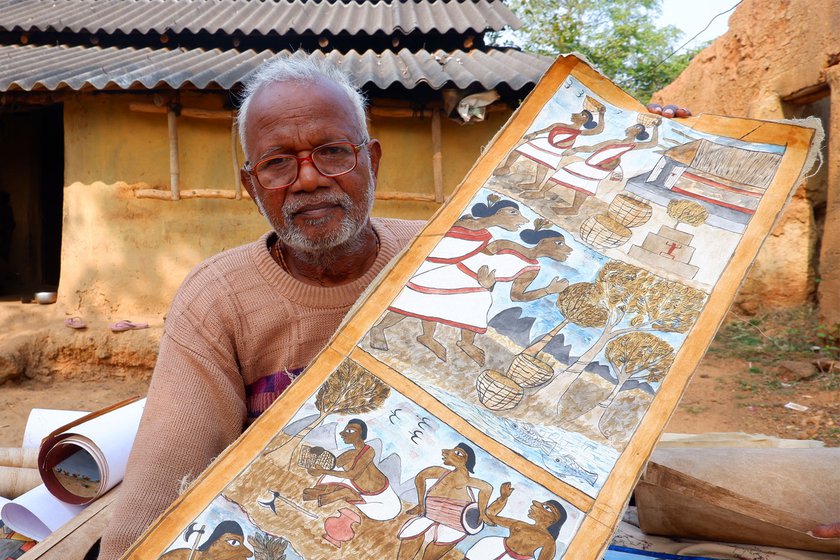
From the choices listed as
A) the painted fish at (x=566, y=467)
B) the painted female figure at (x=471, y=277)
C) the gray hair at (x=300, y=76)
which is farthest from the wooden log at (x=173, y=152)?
the painted fish at (x=566, y=467)

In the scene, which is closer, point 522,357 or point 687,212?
point 522,357

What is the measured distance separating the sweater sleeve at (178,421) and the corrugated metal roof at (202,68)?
12.2 feet

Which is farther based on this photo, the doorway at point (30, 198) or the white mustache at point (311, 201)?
the doorway at point (30, 198)

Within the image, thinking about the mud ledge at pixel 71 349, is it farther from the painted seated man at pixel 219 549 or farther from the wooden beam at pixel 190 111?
the painted seated man at pixel 219 549

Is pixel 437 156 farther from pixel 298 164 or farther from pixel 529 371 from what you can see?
pixel 529 371

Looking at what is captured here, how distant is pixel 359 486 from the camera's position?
3.83 feet

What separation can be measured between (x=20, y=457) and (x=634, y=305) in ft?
7.62

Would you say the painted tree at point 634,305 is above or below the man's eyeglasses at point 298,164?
below

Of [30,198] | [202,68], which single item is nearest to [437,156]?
[202,68]

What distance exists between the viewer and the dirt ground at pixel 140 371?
4914mm

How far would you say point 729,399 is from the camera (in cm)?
506

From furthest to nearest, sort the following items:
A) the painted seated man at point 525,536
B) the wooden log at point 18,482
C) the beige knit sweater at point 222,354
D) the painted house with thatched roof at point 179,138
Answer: the painted house with thatched roof at point 179,138, the wooden log at point 18,482, the beige knit sweater at point 222,354, the painted seated man at point 525,536

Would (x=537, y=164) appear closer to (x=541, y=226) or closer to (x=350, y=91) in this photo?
(x=541, y=226)

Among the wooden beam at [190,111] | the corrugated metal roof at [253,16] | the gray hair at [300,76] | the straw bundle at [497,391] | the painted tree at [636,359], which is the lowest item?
the wooden beam at [190,111]
